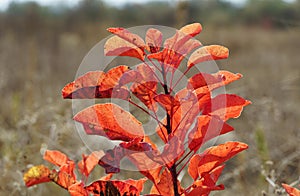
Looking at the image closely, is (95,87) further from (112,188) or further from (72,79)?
(72,79)

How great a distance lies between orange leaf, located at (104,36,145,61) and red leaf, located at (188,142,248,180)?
0.44 feet

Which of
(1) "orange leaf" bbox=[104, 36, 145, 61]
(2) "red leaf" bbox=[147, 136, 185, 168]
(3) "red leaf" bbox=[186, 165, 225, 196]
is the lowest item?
(3) "red leaf" bbox=[186, 165, 225, 196]

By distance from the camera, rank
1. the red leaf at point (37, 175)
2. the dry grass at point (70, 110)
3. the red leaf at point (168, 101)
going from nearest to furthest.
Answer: the red leaf at point (168, 101)
the red leaf at point (37, 175)
the dry grass at point (70, 110)

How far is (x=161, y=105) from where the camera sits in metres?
0.55

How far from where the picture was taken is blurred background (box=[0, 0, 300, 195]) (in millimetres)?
1306

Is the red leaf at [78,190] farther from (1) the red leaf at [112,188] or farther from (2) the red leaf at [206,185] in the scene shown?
(2) the red leaf at [206,185]

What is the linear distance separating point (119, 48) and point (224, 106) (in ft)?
0.44

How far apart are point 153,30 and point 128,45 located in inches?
1.4

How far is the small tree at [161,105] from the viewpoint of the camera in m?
0.53

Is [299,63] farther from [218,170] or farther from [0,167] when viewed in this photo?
[218,170]

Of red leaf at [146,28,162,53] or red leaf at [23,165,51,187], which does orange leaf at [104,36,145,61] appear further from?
red leaf at [23,165,51,187]

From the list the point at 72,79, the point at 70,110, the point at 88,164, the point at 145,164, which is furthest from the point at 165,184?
the point at 72,79

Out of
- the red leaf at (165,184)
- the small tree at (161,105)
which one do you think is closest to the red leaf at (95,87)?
the small tree at (161,105)

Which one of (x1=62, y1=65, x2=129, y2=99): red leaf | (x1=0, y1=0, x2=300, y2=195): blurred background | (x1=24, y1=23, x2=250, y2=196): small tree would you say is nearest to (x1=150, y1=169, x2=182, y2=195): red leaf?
(x1=24, y1=23, x2=250, y2=196): small tree
